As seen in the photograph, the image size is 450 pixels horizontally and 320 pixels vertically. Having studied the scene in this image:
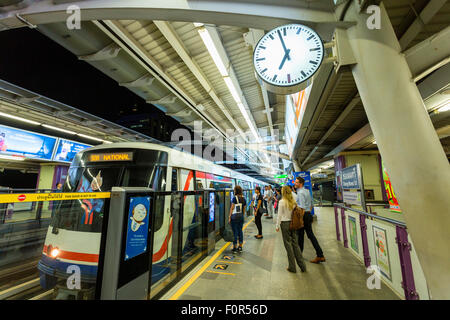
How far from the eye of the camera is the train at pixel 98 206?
284 centimetres

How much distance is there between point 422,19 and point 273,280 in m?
4.43

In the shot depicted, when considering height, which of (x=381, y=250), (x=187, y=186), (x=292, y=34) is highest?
(x=292, y=34)

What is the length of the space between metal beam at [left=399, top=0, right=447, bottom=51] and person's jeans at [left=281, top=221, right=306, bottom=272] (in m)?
3.52

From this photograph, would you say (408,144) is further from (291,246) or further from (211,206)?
(211,206)

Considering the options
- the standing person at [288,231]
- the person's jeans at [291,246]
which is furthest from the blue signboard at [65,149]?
the person's jeans at [291,246]

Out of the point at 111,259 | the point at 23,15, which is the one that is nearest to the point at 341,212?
the point at 111,259

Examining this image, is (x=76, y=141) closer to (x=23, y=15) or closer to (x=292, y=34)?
(x=23, y=15)

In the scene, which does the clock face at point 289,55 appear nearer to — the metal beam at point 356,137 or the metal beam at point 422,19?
the metal beam at point 422,19

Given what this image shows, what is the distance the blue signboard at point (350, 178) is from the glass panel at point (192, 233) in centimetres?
368

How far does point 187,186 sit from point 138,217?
7.46ft

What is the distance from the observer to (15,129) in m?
7.09

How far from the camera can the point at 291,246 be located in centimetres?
375
